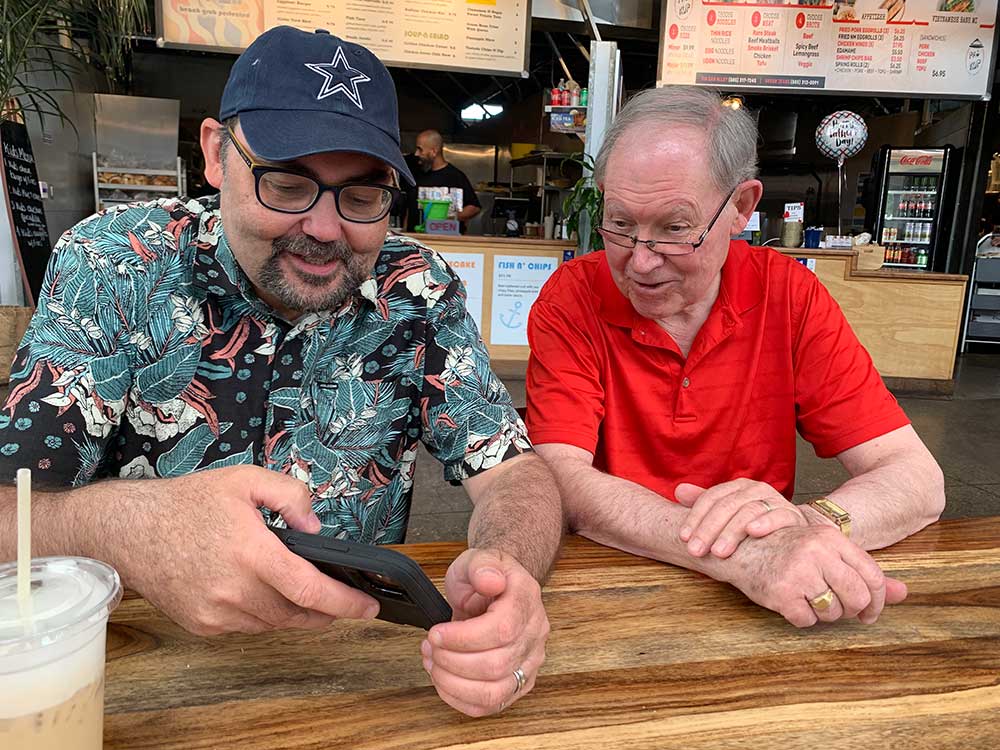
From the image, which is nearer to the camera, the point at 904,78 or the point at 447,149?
the point at 904,78

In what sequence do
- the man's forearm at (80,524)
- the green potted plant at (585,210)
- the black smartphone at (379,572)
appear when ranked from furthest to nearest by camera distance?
1. the green potted plant at (585,210)
2. the man's forearm at (80,524)
3. the black smartphone at (379,572)

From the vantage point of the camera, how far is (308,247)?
1216 mm

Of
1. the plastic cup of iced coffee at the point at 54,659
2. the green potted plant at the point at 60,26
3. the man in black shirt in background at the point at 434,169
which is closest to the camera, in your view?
the plastic cup of iced coffee at the point at 54,659

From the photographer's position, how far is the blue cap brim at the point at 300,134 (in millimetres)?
1144

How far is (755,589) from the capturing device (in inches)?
38.4

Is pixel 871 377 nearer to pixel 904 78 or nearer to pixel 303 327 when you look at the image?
pixel 303 327

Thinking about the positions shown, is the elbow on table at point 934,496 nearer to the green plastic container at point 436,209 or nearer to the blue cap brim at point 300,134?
the blue cap brim at point 300,134

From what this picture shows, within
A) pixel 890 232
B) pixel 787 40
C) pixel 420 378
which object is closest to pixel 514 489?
pixel 420 378

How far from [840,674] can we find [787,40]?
6465 mm

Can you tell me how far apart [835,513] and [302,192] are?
996 mm

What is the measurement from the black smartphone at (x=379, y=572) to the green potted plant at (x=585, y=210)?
175 inches

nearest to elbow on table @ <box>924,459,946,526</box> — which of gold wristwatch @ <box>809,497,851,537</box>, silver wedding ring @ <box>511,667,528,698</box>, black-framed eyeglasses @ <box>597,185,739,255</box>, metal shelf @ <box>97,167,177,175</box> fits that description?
gold wristwatch @ <box>809,497,851,537</box>

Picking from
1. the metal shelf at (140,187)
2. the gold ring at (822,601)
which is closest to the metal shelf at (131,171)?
the metal shelf at (140,187)

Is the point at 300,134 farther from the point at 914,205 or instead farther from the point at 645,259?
the point at 914,205
